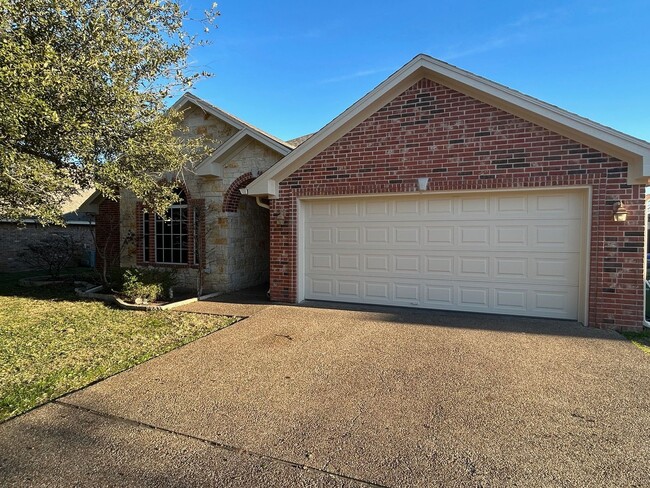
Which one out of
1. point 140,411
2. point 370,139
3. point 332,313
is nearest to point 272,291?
point 332,313

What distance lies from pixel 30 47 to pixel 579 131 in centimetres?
788

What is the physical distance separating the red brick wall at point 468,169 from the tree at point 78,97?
327cm

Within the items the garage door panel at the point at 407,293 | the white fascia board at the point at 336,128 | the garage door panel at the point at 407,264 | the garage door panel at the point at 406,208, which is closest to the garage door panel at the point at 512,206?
the garage door panel at the point at 406,208

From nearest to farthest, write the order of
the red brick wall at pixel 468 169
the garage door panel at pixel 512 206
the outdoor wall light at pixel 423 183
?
1. the red brick wall at pixel 468 169
2. the garage door panel at pixel 512 206
3. the outdoor wall light at pixel 423 183

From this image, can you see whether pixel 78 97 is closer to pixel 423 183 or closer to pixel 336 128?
pixel 336 128

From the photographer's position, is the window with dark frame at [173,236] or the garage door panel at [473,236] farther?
the window with dark frame at [173,236]

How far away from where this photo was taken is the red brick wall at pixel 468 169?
6297 millimetres

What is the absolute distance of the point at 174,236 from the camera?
11.2 metres

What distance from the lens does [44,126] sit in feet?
15.0

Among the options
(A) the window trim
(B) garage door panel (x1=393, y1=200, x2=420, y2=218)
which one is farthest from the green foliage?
(B) garage door panel (x1=393, y1=200, x2=420, y2=218)

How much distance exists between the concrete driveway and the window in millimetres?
5772

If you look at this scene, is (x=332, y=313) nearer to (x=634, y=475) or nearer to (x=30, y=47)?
(x=634, y=475)

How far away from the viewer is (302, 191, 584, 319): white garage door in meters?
6.82

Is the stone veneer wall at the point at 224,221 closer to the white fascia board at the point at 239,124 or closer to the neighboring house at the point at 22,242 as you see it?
the white fascia board at the point at 239,124
